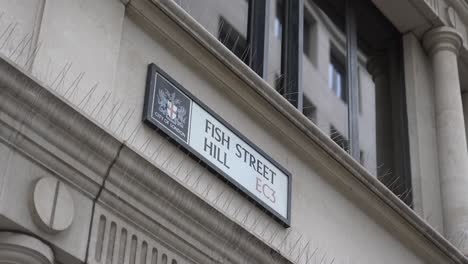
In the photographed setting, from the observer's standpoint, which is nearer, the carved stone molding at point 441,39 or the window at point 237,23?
the window at point 237,23

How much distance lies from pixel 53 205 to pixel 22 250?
542 mm

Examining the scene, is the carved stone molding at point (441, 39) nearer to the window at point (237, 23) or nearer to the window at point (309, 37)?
the window at point (309, 37)

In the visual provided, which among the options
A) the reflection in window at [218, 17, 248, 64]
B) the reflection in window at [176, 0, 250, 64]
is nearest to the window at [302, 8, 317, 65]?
the reflection in window at [176, 0, 250, 64]

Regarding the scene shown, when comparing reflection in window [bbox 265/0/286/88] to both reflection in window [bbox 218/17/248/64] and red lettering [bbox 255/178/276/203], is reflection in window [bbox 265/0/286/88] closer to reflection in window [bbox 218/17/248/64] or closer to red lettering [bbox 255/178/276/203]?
reflection in window [bbox 218/17/248/64]

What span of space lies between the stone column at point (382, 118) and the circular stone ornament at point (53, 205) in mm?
6716

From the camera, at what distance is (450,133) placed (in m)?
15.4

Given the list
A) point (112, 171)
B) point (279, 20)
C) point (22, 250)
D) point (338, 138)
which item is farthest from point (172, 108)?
point (338, 138)

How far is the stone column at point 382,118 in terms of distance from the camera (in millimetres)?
15117

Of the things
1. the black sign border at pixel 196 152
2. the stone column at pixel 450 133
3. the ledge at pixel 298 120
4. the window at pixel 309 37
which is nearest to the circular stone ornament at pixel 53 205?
the black sign border at pixel 196 152

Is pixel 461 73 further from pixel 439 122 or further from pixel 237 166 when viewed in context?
pixel 237 166

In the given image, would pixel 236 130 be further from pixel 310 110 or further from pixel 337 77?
pixel 337 77

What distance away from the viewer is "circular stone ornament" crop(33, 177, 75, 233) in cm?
878

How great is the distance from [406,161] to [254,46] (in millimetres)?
3165

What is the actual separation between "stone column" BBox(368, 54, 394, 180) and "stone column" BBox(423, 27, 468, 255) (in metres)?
0.64
